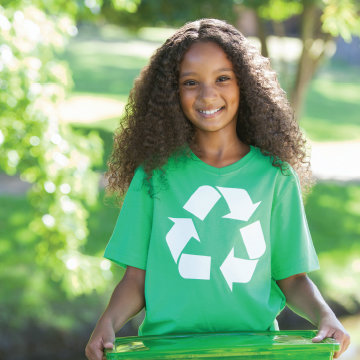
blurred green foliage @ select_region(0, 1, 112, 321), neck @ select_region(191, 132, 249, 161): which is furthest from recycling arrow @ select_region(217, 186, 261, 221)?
blurred green foliage @ select_region(0, 1, 112, 321)

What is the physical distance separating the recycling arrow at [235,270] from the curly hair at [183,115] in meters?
0.29

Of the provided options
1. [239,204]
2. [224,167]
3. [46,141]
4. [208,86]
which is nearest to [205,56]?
[208,86]

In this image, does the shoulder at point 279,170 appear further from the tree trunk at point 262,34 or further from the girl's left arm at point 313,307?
the tree trunk at point 262,34

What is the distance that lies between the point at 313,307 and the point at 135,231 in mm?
509

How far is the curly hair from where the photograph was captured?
6.14 feet

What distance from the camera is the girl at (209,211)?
1747 mm

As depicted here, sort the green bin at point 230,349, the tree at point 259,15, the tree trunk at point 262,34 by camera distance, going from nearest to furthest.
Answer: the green bin at point 230,349
the tree at point 259,15
the tree trunk at point 262,34

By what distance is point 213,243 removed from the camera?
1.76 m

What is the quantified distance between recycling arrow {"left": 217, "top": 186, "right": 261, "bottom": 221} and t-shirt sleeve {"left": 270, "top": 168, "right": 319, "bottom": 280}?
0.08 meters

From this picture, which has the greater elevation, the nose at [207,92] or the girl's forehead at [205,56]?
the girl's forehead at [205,56]

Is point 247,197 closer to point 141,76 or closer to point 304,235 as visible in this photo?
point 304,235

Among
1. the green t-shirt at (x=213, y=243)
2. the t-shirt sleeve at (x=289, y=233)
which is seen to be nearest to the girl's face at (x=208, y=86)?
the green t-shirt at (x=213, y=243)

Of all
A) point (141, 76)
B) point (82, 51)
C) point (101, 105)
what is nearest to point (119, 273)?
point (141, 76)

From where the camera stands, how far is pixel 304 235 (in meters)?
1.84
